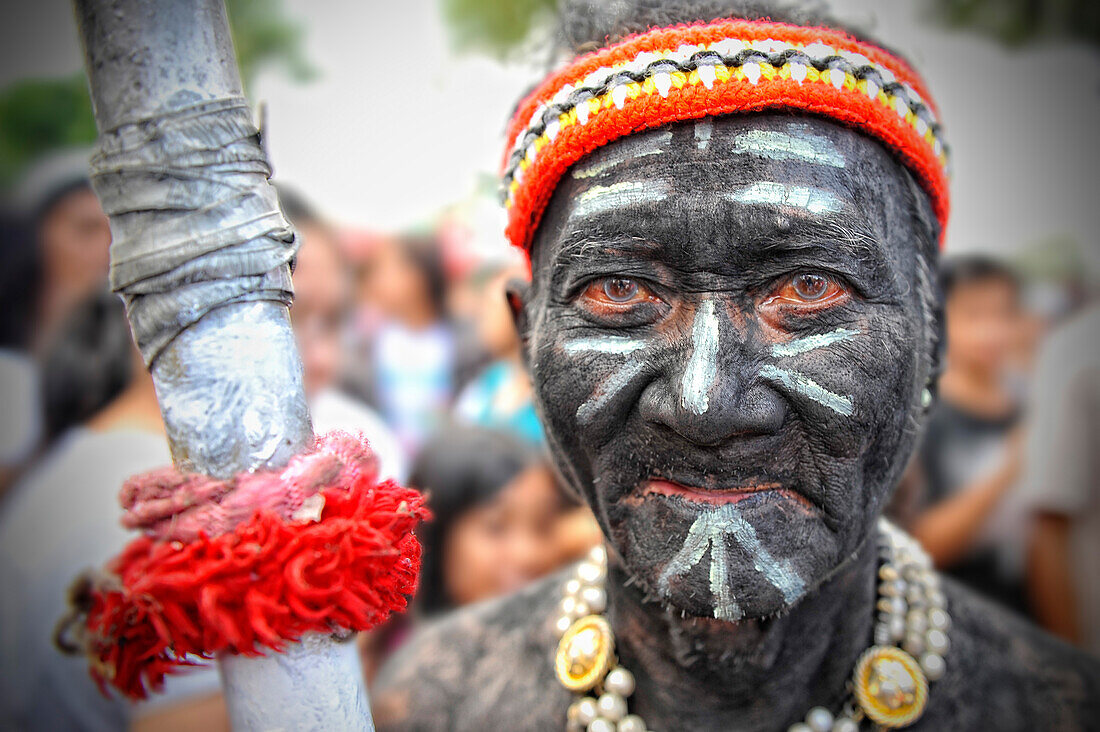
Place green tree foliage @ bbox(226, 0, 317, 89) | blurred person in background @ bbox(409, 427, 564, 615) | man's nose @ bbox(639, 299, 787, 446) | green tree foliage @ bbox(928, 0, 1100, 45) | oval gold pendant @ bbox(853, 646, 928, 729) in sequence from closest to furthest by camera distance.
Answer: man's nose @ bbox(639, 299, 787, 446) < oval gold pendant @ bbox(853, 646, 928, 729) < blurred person in background @ bbox(409, 427, 564, 615) < green tree foliage @ bbox(226, 0, 317, 89) < green tree foliage @ bbox(928, 0, 1100, 45)

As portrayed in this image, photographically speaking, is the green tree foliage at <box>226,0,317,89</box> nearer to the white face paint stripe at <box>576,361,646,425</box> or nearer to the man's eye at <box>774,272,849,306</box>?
the white face paint stripe at <box>576,361,646,425</box>

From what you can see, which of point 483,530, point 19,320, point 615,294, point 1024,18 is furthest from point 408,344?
point 1024,18

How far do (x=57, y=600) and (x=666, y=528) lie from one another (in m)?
2.21

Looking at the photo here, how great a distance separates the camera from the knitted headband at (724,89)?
1635 mm

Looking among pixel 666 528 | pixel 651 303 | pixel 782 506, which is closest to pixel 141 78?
pixel 651 303

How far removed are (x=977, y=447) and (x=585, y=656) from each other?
128 inches

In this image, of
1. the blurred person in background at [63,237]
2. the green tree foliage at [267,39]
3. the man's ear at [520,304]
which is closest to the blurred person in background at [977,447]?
the man's ear at [520,304]

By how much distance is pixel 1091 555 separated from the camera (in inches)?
149

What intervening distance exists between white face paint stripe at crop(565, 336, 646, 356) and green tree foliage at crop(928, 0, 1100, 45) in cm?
449

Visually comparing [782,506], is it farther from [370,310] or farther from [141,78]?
[370,310]

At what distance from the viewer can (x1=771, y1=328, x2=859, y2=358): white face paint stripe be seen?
1587 millimetres

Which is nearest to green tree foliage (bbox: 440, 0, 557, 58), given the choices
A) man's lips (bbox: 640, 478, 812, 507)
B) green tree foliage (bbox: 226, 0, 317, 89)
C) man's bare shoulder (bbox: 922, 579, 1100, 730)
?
green tree foliage (bbox: 226, 0, 317, 89)

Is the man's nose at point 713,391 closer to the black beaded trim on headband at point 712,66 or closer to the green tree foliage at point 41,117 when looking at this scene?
the black beaded trim on headband at point 712,66

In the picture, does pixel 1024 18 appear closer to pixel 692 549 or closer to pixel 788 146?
pixel 788 146
